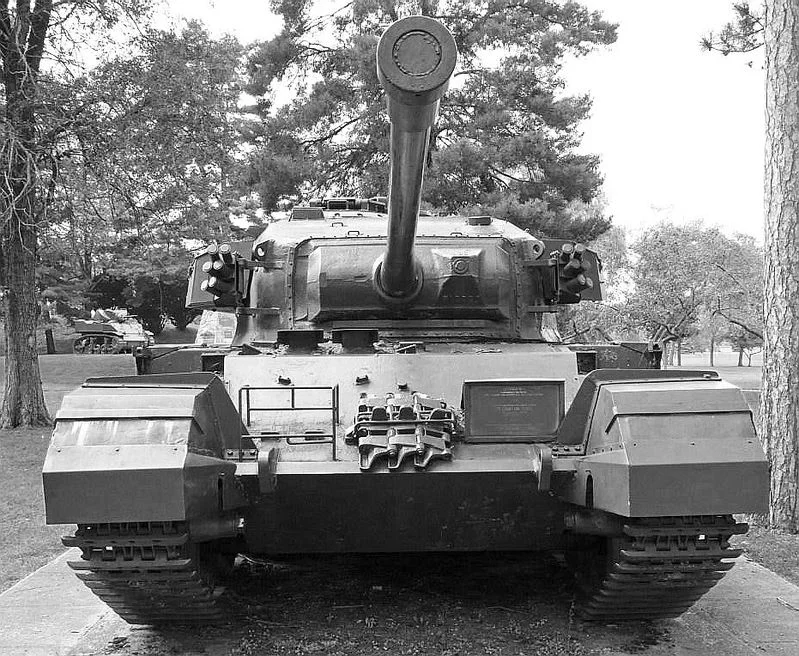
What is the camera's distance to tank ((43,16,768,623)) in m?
4.21

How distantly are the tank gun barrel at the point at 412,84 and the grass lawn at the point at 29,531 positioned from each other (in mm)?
4285

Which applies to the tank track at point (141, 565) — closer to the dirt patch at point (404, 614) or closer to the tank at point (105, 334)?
the dirt patch at point (404, 614)

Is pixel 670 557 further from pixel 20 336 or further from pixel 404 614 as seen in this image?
pixel 20 336

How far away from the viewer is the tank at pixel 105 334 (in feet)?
122

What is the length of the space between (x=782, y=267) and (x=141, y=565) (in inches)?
232

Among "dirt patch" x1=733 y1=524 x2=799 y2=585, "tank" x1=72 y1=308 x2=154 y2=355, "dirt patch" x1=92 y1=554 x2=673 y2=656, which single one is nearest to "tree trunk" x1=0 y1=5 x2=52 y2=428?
"dirt patch" x1=92 y1=554 x2=673 y2=656

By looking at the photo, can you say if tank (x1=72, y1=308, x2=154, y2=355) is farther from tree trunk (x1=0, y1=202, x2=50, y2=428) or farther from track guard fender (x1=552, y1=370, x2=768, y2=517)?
track guard fender (x1=552, y1=370, x2=768, y2=517)

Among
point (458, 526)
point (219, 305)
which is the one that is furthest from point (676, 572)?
point (219, 305)

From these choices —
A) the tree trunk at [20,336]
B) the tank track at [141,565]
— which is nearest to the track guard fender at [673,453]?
the tank track at [141,565]

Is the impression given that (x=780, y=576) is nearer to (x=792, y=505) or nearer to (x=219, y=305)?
(x=792, y=505)

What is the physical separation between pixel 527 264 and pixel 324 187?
652 inches

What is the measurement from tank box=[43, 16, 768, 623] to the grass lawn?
2190 millimetres

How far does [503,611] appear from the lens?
5.81 meters

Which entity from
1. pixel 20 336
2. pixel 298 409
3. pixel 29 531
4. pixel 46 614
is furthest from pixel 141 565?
pixel 20 336
